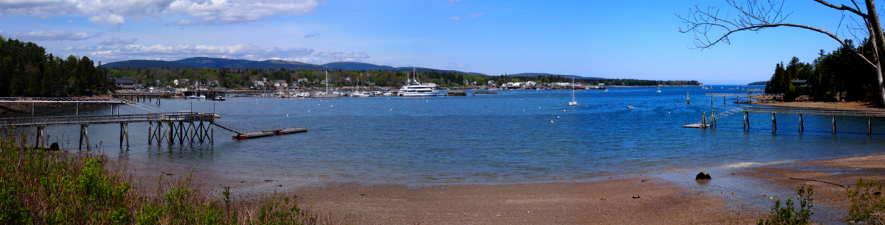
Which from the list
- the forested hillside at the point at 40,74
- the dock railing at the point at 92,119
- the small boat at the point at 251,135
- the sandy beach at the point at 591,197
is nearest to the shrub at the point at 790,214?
the sandy beach at the point at 591,197

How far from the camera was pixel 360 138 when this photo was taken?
50.9 meters

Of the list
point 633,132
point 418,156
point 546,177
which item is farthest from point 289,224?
point 633,132

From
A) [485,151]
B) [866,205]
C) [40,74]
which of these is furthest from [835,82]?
[40,74]

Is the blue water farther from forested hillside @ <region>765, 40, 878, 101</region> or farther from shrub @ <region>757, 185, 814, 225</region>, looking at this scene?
forested hillside @ <region>765, 40, 878, 101</region>

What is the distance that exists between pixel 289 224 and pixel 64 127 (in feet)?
207

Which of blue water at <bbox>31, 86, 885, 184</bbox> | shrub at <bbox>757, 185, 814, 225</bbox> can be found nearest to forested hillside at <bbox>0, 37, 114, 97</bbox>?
blue water at <bbox>31, 86, 885, 184</bbox>

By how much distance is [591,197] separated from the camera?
21109 mm

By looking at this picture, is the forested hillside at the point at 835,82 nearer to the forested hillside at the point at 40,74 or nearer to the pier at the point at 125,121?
the pier at the point at 125,121

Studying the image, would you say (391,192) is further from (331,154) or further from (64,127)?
(64,127)

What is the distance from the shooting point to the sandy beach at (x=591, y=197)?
17.3 meters

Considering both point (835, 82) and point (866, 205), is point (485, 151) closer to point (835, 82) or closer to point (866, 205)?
point (866, 205)

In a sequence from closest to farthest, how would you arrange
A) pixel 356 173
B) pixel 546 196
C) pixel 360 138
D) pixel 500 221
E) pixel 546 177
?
pixel 500 221 → pixel 546 196 → pixel 546 177 → pixel 356 173 → pixel 360 138

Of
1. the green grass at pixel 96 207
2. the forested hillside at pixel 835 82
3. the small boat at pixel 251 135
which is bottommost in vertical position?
the small boat at pixel 251 135

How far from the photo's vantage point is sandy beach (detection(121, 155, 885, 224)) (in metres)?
17.3
